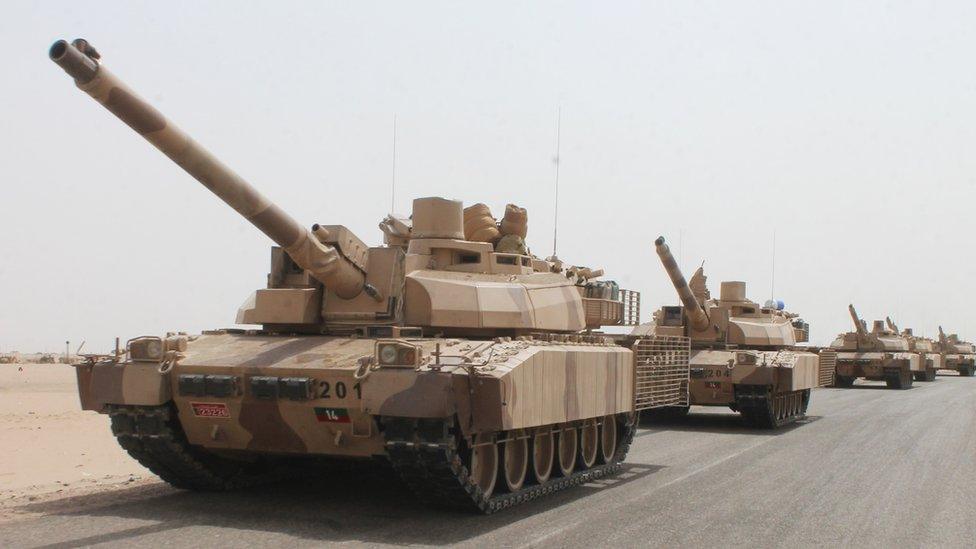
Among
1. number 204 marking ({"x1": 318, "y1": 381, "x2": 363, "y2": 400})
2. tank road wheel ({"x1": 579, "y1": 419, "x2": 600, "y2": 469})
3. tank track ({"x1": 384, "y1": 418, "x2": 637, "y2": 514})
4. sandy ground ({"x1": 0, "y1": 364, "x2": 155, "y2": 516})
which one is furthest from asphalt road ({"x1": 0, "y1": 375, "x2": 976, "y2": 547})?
sandy ground ({"x1": 0, "y1": 364, "x2": 155, "y2": 516})

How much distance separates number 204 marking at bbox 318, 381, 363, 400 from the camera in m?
10.6

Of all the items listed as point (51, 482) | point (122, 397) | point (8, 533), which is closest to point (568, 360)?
point (122, 397)

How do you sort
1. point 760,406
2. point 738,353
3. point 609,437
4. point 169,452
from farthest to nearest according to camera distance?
point 738,353 < point 760,406 < point 609,437 < point 169,452

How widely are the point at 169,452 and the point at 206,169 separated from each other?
347cm

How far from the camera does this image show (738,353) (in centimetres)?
2280

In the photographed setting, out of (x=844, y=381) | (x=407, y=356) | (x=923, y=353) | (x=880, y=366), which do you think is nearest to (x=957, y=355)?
(x=923, y=353)

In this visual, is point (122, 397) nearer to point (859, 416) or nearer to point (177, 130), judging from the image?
point (177, 130)

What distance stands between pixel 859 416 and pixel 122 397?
20327mm

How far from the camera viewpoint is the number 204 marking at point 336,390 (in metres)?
10.6

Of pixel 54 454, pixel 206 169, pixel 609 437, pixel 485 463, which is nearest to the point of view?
pixel 206 169

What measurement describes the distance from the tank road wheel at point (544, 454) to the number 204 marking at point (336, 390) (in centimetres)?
286

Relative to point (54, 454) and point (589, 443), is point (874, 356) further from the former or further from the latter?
point (54, 454)

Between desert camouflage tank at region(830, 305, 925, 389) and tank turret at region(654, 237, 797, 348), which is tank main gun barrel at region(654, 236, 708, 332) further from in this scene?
desert camouflage tank at region(830, 305, 925, 389)

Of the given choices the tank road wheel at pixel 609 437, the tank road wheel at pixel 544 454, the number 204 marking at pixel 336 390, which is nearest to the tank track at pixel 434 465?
the number 204 marking at pixel 336 390
